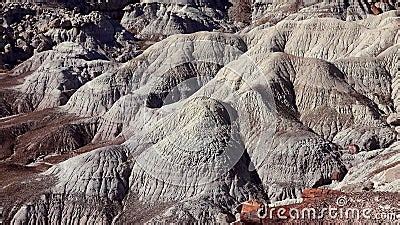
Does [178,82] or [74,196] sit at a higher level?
[178,82]

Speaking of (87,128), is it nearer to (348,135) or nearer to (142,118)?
(142,118)

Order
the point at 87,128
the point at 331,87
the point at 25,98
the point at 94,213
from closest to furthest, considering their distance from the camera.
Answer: the point at 94,213
the point at 331,87
the point at 87,128
the point at 25,98

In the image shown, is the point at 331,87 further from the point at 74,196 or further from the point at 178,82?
the point at 74,196

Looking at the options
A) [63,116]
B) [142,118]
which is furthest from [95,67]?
[142,118]

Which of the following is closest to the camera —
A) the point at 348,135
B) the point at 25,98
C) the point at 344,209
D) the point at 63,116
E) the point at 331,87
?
the point at 344,209

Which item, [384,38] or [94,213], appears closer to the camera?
[94,213]

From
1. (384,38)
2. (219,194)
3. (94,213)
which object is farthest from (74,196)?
(384,38)
